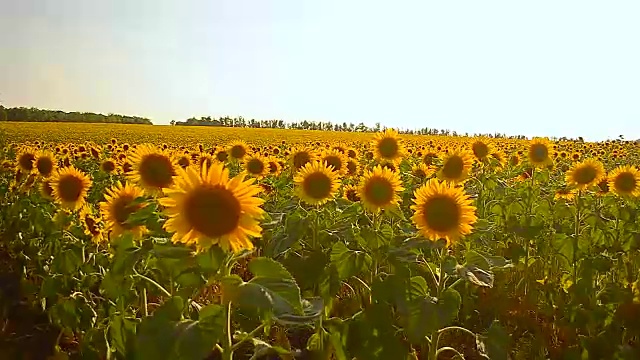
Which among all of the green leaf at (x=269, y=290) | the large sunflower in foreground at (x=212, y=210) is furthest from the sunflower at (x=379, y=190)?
the green leaf at (x=269, y=290)

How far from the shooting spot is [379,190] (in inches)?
172

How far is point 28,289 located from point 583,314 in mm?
3941

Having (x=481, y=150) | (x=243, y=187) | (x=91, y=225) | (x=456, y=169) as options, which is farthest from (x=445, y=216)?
(x=481, y=150)

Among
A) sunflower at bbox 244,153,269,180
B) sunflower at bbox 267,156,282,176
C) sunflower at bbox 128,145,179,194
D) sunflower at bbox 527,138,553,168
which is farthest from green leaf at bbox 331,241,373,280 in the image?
sunflower at bbox 527,138,553,168

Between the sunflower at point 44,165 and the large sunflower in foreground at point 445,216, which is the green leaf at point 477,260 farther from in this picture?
the sunflower at point 44,165

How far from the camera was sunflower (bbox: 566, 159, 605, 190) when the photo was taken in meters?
5.91

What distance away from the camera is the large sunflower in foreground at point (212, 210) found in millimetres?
2318

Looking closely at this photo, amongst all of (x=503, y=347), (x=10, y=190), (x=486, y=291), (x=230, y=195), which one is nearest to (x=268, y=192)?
(x=486, y=291)

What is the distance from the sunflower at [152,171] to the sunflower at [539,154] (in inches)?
189

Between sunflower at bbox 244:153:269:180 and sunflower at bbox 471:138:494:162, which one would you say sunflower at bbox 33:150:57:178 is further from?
sunflower at bbox 471:138:494:162

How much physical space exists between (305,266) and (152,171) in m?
1.05

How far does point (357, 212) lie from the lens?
14.2 ft

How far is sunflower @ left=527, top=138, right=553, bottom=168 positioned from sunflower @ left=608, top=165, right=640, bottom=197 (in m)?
1.35

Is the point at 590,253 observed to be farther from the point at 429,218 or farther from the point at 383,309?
the point at 383,309
